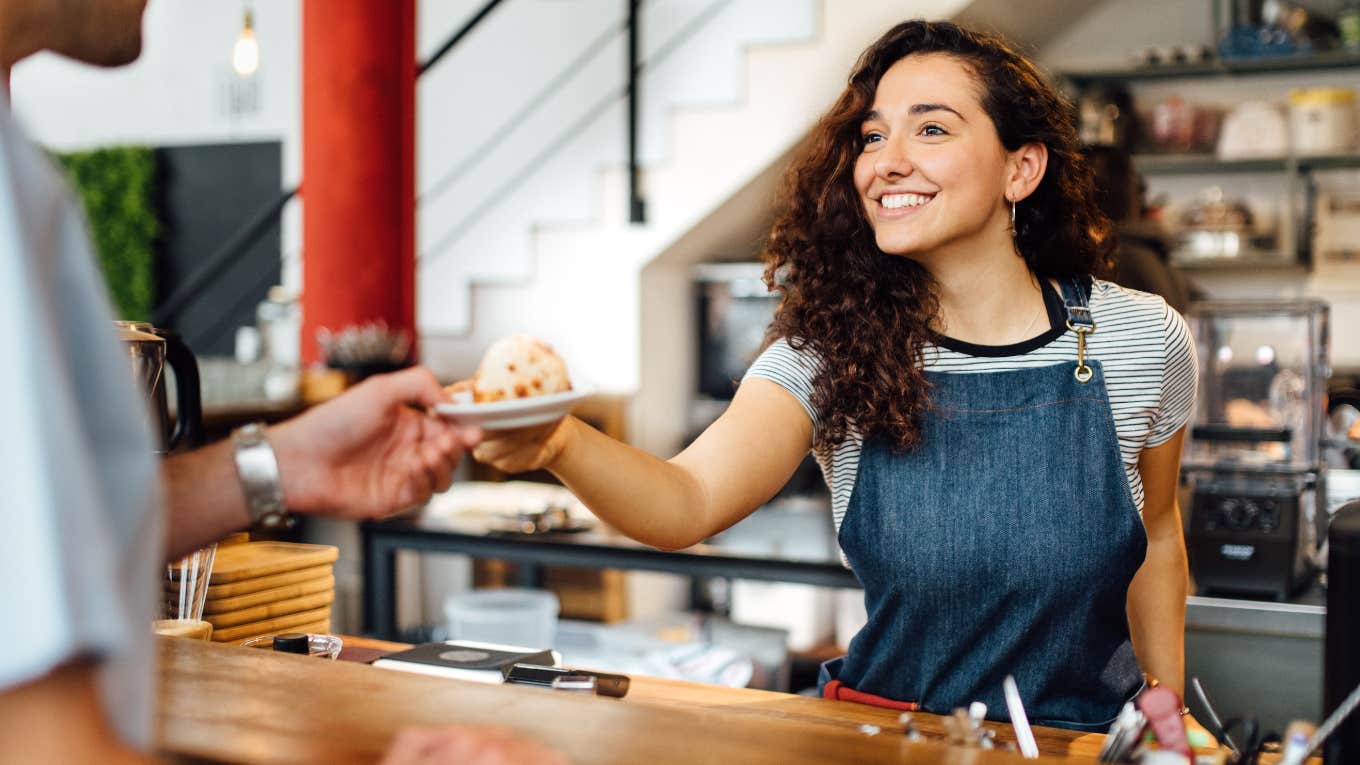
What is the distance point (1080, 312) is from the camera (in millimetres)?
1724

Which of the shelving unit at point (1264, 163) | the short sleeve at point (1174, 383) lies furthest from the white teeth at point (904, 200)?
the shelving unit at point (1264, 163)

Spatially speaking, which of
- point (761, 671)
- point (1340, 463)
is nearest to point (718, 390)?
point (761, 671)

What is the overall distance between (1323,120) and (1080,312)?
3.86 metres

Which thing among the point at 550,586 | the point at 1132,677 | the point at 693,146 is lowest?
the point at 550,586

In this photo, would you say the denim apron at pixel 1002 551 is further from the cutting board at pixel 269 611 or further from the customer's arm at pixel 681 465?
the cutting board at pixel 269 611

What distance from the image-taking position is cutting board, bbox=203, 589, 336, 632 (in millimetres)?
1651

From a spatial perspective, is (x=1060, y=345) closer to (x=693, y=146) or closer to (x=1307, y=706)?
(x=1307, y=706)

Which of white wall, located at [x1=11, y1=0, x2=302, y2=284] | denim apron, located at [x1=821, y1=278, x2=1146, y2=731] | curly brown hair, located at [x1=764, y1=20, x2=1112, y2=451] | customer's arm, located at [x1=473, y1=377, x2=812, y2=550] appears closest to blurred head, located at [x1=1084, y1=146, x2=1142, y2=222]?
curly brown hair, located at [x1=764, y1=20, x2=1112, y2=451]

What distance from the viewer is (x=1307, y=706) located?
93.8 inches

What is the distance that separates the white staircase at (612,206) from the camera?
4.46m

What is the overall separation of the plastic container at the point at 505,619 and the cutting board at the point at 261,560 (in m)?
1.30

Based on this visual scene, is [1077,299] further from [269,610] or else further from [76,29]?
[76,29]

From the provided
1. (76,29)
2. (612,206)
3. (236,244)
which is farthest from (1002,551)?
(236,244)

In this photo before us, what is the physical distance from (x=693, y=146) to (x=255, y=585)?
3.29m
